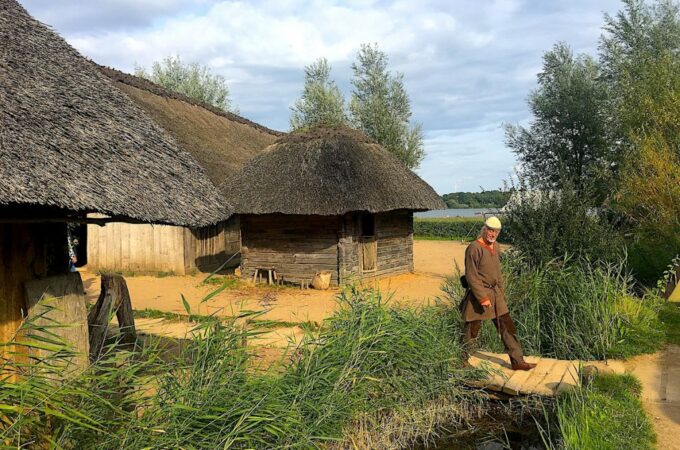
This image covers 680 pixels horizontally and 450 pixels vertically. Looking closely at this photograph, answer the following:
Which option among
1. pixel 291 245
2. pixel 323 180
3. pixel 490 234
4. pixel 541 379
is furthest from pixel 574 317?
pixel 291 245

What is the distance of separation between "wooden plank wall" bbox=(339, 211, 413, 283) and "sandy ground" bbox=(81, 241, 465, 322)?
365mm

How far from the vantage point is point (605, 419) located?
4359mm

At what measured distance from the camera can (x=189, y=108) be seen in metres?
18.5

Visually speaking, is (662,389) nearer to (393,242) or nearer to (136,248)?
(393,242)

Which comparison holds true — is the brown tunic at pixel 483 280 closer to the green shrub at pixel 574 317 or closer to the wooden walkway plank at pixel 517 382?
the wooden walkway plank at pixel 517 382

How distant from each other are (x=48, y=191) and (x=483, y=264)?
162 inches

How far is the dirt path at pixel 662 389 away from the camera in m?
4.41

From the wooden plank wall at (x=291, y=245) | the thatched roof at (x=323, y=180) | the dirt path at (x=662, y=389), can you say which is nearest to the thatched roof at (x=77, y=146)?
the dirt path at (x=662, y=389)

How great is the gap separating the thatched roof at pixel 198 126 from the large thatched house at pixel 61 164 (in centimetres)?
Answer: 904

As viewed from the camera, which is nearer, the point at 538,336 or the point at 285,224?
the point at 538,336

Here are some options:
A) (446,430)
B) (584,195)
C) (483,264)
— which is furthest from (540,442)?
(584,195)

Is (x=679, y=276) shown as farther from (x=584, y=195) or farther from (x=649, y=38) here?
(x=649, y=38)

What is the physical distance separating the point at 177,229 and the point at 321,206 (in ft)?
14.4

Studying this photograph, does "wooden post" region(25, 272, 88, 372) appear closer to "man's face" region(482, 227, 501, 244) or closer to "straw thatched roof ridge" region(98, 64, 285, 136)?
"man's face" region(482, 227, 501, 244)
